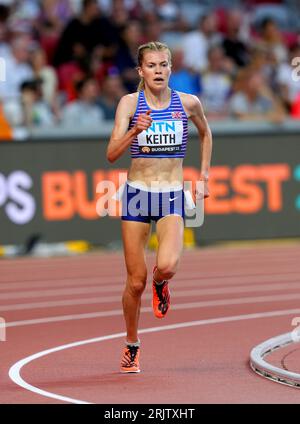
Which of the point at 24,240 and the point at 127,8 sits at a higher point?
the point at 127,8

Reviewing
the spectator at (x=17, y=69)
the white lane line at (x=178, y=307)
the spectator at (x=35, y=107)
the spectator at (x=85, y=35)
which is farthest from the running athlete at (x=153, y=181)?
the spectator at (x=85, y=35)

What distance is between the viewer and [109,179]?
17.5 m

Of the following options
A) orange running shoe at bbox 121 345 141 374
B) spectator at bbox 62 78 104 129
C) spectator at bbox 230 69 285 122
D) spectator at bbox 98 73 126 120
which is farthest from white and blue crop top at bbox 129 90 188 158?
spectator at bbox 230 69 285 122

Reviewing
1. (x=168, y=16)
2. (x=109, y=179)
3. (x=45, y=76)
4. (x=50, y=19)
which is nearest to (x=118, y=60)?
(x=50, y=19)

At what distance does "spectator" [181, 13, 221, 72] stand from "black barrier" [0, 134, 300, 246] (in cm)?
247

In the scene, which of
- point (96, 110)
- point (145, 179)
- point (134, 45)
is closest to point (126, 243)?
point (145, 179)

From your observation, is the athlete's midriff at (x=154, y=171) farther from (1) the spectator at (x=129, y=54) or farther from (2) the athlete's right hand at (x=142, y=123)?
(1) the spectator at (x=129, y=54)

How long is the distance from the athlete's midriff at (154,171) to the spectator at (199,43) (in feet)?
37.2

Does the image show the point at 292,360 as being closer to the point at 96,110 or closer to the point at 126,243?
the point at 126,243

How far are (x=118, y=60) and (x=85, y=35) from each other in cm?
69

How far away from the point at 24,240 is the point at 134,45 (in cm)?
444

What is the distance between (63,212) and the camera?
1719 centimetres

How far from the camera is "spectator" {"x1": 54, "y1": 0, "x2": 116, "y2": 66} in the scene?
1922cm
